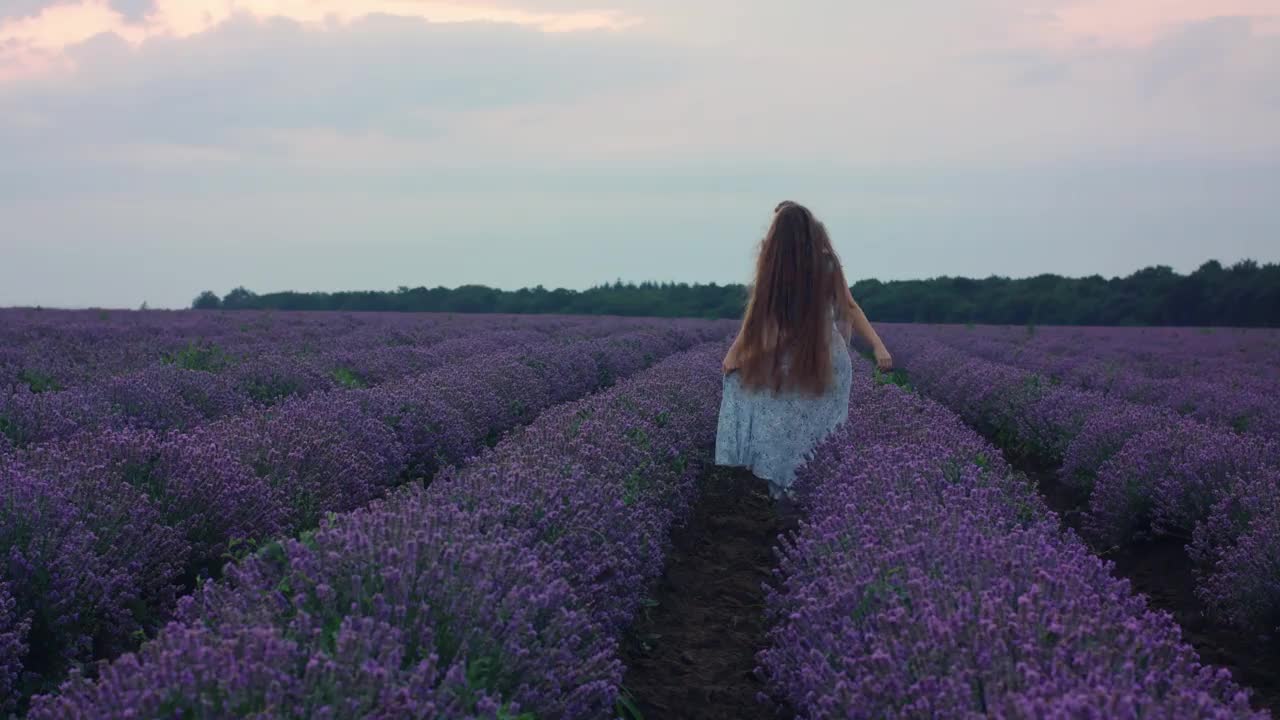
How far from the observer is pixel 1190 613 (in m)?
5.10

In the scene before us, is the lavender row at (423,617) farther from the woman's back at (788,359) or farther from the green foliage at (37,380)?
the green foliage at (37,380)

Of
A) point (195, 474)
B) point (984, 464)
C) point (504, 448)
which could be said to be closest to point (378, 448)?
point (504, 448)

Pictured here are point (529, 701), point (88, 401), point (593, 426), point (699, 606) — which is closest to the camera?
point (529, 701)

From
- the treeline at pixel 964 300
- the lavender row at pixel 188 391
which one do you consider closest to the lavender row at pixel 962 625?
the lavender row at pixel 188 391

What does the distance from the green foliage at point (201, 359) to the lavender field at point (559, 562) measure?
1.84 m

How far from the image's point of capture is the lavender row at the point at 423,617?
78.5 inches

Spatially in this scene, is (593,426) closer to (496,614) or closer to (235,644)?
(496,614)

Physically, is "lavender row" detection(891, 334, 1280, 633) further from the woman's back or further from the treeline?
the treeline

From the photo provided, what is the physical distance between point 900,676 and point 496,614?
929 millimetres

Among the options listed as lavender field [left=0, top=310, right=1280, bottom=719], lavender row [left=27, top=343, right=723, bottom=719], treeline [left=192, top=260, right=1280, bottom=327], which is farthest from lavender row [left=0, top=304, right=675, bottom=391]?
treeline [left=192, top=260, right=1280, bottom=327]

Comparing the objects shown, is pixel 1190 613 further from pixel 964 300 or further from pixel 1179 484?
pixel 964 300

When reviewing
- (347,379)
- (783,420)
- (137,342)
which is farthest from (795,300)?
(137,342)

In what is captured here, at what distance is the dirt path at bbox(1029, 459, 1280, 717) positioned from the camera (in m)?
4.23

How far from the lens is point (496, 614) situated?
2.49 metres
